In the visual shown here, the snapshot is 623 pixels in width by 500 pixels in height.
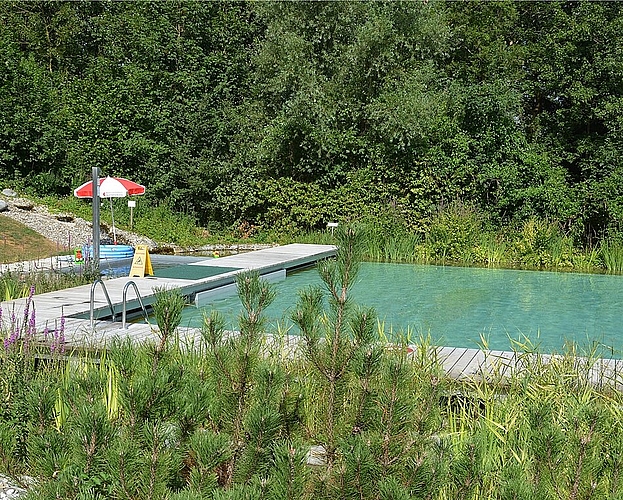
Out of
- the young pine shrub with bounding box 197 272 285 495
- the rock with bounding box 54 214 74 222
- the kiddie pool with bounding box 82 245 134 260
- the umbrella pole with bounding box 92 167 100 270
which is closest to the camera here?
the young pine shrub with bounding box 197 272 285 495

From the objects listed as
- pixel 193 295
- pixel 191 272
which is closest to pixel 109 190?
pixel 191 272

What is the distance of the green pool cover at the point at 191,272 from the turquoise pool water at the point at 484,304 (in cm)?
62

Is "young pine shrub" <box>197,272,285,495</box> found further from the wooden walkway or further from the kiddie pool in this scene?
the kiddie pool

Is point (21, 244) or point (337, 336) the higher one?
point (337, 336)

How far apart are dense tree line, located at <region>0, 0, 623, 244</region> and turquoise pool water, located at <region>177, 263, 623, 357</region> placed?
2.56 metres

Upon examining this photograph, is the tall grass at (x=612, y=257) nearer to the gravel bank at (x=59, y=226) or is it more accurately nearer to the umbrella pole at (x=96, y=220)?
the gravel bank at (x=59, y=226)

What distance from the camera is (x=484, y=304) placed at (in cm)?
→ 926

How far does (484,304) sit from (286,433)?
708 cm

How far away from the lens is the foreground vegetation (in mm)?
2053

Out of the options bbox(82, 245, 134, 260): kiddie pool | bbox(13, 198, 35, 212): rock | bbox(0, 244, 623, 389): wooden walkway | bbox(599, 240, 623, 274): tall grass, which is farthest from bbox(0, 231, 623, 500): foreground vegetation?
bbox(13, 198, 35, 212): rock

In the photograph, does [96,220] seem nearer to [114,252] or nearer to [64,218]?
[114,252]

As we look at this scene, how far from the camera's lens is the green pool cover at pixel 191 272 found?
31.5 ft

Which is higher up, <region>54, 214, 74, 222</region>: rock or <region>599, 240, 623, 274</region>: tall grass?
<region>54, 214, 74, 222</region>: rock

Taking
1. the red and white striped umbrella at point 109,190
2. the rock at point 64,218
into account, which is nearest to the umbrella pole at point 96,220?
the red and white striped umbrella at point 109,190
